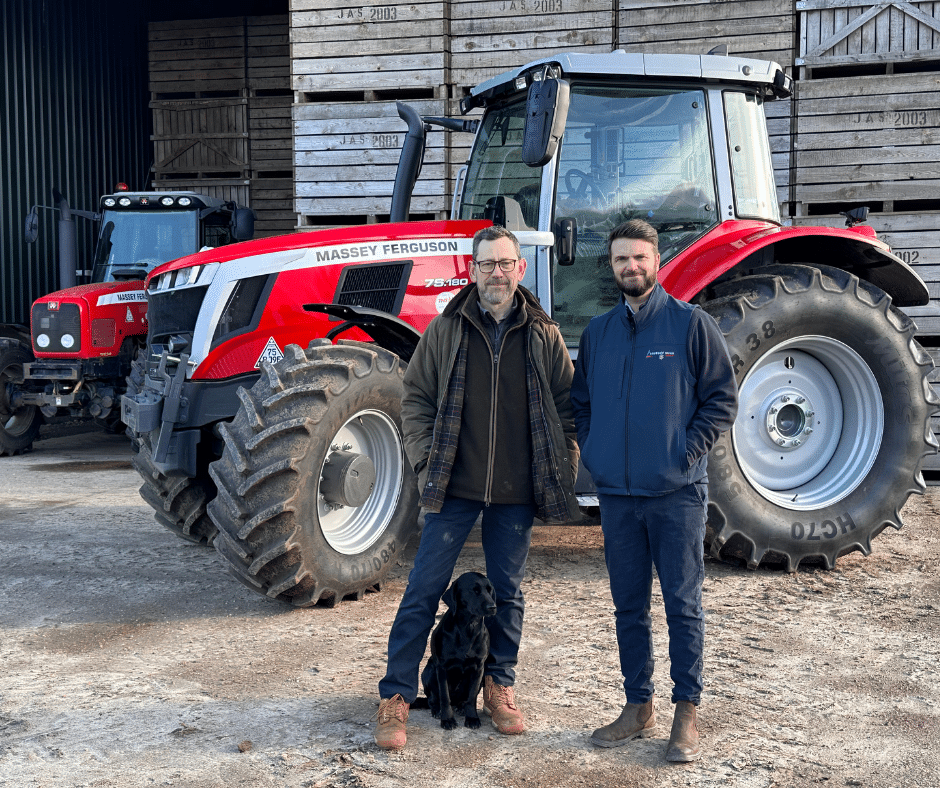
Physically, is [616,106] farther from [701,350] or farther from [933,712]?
[933,712]

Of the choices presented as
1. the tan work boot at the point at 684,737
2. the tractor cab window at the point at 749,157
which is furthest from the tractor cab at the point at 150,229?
the tan work boot at the point at 684,737

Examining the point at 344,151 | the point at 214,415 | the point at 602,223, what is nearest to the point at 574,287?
the point at 602,223

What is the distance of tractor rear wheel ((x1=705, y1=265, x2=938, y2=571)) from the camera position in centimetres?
484

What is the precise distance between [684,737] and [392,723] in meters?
0.91

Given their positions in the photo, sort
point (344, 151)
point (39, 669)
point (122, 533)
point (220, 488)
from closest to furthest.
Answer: point (39, 669) < point (220, 488) < point (122, 533) < point (344, 151)

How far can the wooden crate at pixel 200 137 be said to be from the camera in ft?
40.2

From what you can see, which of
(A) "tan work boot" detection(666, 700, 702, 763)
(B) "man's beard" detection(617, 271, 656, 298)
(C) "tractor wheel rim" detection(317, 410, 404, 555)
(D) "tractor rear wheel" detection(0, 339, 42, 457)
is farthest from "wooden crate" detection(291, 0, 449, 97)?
(A) "tan work boot" detection(666, 700, 702, 763)

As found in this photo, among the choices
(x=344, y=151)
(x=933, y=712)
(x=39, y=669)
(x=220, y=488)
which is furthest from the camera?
(x=344, y=151)

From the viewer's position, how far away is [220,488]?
4078 mm

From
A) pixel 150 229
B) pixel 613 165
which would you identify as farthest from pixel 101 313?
pixel 613 165

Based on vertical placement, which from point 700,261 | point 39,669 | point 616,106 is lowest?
point 39,669

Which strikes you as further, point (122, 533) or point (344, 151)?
point (344, 151)

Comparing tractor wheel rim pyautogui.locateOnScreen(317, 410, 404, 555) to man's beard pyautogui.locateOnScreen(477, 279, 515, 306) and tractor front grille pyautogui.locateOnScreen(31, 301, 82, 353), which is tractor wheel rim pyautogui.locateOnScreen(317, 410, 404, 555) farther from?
tractor front grille pyautogui.locateOnScreen(31, 301, 82, 353)

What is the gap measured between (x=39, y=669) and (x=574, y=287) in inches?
120
